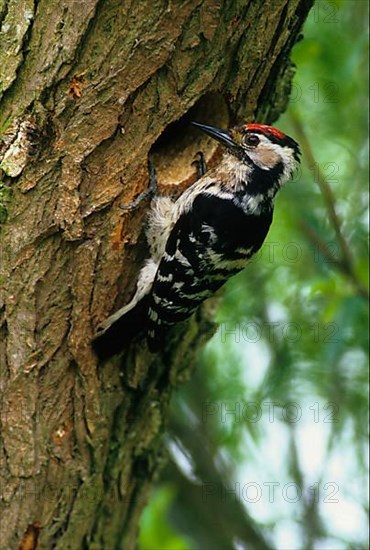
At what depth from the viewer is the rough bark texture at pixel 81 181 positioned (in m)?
3.70

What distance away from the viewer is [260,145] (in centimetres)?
432

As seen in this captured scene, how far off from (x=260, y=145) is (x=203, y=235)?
500mm

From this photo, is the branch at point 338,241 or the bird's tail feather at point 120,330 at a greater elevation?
the branch at point 338,241

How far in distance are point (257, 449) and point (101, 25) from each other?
3.51m

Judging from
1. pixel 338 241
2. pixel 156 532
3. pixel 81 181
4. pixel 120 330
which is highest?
pixel 338 241

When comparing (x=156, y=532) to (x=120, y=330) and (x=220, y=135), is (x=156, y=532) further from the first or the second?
(x=220, y=135)

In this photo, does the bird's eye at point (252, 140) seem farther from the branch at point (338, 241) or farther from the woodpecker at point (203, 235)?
the branch at point (338, 241)

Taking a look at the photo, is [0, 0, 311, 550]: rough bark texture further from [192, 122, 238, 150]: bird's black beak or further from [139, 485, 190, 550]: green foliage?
[139, 485, 190, 550]: green foliage

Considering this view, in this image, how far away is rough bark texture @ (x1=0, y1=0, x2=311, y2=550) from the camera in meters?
3.70

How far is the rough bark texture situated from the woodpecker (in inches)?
3.4

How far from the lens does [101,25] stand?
3.69 meters

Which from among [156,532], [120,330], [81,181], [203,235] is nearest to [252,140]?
[203,235]

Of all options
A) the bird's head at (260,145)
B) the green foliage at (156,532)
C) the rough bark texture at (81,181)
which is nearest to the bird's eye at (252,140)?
the bird's head at (260,145)

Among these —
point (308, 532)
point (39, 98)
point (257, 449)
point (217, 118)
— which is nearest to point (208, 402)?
point (257, 449)
